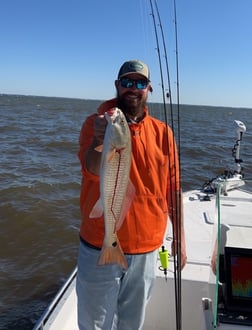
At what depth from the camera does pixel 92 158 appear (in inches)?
84.3

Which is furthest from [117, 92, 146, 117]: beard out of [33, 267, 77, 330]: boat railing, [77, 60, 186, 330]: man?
[33, 267, 77, 330]: boat railing

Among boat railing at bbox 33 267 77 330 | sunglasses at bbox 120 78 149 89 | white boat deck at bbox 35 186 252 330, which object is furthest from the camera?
white boat deck at bbox 35 186 252 330

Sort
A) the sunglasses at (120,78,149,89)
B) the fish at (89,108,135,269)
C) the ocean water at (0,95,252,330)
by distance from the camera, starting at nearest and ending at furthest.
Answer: the fish at (89,108,135,269), the sunglasses at (120,78,149,89), the ocean water at (0,95,252,330)

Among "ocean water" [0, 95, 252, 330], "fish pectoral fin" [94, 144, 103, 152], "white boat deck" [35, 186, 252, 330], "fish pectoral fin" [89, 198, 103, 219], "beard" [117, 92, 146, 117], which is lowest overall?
"ocean water" [0, 95, 252, 330]

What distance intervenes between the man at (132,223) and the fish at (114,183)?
192 millimetres

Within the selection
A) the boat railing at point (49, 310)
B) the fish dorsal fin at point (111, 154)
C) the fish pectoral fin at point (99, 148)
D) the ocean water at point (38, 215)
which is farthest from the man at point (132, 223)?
the ocean water at point (38, 215)

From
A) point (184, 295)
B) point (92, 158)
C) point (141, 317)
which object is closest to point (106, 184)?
point (92, 158)

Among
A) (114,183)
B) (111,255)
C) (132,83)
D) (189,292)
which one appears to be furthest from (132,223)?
(189,292)

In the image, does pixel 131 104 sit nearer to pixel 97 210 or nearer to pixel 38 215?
pixel 97 210

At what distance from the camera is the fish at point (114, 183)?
1.92 meters

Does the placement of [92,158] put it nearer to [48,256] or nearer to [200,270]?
[200,270]

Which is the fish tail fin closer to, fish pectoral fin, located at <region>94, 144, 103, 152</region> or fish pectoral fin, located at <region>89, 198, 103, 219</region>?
fish pectoral fin, located at <region>89, 198, 103, 219</region>

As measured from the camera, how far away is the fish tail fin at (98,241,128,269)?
228 cm

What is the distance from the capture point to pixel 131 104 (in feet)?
8.25
